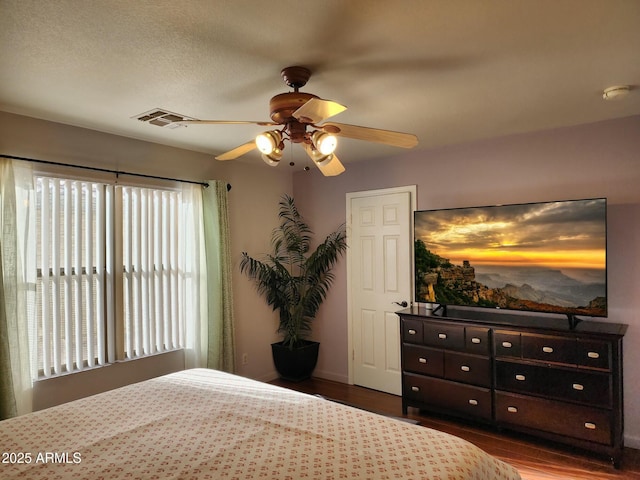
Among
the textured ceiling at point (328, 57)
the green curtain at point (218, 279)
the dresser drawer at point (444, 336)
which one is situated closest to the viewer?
the textured ceiling at point (328, 57)

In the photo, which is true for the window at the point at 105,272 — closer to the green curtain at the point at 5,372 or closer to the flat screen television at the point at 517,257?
the green curtain at the point at 5,372

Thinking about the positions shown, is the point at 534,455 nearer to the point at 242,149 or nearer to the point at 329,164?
the point at 329,164

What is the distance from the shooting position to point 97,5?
60.5 inches

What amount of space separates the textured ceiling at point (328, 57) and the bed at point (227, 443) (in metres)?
1.78

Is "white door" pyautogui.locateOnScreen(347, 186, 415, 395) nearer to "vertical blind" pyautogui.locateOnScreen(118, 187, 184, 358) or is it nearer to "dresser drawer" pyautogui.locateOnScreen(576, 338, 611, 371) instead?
"dresser drawer" pyautogui.locateOnScreen(576, 338, 611, 371)

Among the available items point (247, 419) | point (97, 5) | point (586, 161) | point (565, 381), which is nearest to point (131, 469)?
point (247, 419)

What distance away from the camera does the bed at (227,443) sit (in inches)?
58.2

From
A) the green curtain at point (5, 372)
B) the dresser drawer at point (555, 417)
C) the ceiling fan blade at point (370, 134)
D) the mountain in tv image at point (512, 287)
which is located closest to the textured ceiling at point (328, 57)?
the ceiling fan blade at point (370, 134)

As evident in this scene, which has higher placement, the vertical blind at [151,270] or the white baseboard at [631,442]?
the vertical blind at [151,270]

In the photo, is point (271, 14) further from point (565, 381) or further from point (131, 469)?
point (565, 381)

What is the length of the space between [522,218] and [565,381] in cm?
126

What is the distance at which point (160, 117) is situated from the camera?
2.85 m

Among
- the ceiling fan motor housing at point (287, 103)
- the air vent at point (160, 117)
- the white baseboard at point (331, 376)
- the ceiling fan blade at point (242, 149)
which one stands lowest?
the white baseboard at point (331, 376)

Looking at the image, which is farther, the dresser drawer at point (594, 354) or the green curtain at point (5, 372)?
the dresser drawer at point (594, 354)
